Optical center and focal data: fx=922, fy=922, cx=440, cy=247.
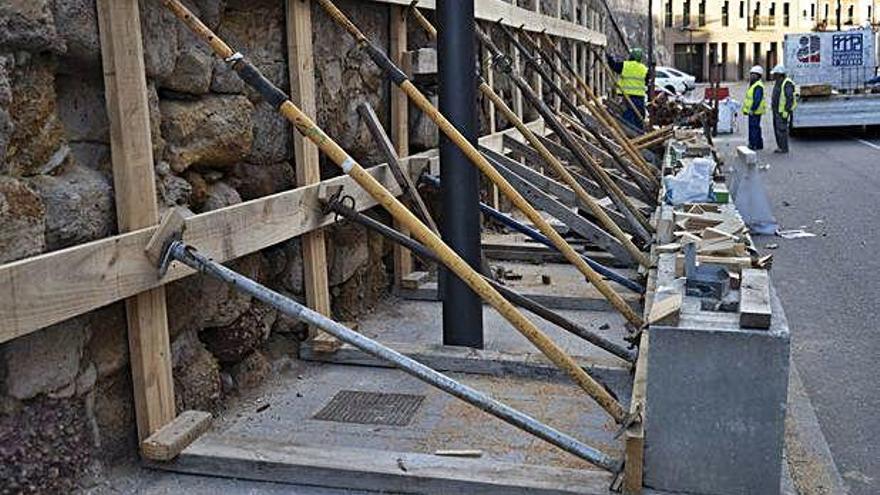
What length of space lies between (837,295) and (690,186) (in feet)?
5.20

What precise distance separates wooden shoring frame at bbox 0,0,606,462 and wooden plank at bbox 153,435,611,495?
0.36 m

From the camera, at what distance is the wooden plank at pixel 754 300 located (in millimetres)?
3498

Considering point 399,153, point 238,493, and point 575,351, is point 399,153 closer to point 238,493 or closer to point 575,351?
point 575,351

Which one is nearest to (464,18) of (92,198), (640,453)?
(92,198)

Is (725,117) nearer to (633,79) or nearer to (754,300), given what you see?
(633,79)

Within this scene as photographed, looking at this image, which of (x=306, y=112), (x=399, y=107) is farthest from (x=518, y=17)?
(x=306, y=112)

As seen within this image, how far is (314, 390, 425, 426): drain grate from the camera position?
185 inches

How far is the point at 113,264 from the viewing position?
377 centimetres

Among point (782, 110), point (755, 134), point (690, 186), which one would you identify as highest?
point (782, 110)

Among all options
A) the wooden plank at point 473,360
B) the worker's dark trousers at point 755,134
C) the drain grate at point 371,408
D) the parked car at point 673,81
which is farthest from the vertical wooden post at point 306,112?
the parked car at point 673,81

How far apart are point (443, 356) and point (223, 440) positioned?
158 centimetres

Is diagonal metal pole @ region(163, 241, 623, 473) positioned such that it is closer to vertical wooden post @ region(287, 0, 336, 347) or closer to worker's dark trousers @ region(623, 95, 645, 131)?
vertical wooden post @ region(287, 0, 336, 347)

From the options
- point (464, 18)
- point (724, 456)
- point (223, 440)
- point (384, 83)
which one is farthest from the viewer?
point (384, 83)

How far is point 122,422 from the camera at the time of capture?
13.5 feet
